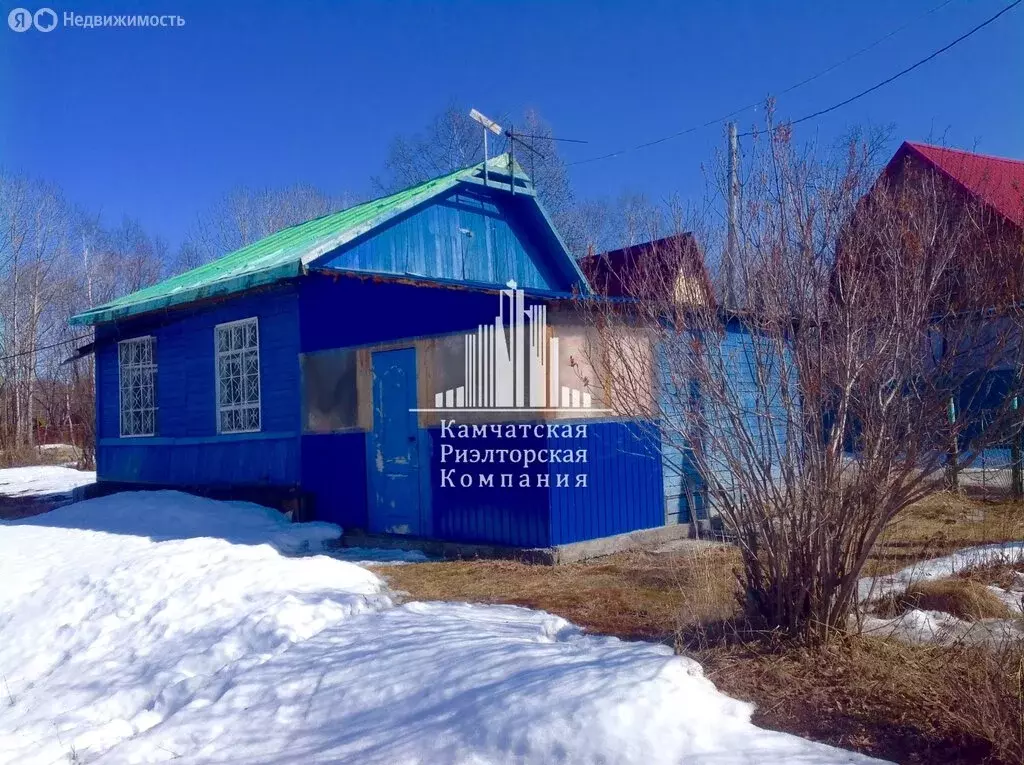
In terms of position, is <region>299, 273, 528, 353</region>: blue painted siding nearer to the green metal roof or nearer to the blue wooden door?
the blue wooden door

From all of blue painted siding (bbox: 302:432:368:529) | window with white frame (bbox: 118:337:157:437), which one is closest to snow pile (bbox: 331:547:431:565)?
blue painted siding (bbox: 302:432:368:529)

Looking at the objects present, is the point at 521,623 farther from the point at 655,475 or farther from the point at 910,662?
the point at 655,475

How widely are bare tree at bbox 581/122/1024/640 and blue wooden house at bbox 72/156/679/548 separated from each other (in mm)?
1126

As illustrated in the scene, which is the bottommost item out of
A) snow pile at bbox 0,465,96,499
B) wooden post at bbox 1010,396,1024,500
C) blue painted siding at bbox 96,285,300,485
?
snow pile at bbox 0,465,96,499

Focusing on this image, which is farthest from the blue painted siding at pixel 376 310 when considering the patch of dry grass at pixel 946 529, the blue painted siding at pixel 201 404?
the patch of dry grass at pixel 946 529

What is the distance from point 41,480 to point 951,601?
2198 centimetres

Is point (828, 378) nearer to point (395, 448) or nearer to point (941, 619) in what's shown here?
point (941, 619)

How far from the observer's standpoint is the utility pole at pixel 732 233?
4.88m

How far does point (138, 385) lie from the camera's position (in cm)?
1380

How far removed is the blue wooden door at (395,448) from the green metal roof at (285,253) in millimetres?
1705

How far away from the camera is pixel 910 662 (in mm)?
4059

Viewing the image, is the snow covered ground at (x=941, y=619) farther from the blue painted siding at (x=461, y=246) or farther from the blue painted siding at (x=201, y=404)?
the blue painted siding at (x=201, y=404)

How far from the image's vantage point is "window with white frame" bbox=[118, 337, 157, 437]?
13445 mm

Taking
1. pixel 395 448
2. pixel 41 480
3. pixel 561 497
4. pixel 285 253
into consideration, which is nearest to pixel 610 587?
pixel 561 497
